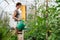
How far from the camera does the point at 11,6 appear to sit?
9.66 m

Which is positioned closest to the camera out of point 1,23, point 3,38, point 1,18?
point 3,38

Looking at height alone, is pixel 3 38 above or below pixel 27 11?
below

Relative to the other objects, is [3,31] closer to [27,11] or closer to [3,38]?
[3,38]

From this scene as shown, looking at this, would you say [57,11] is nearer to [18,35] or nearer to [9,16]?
[18,35]

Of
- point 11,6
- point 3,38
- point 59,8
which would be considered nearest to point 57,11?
point 59,8

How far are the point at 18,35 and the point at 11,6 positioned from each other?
2.50 m

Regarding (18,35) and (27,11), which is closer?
(18,35)

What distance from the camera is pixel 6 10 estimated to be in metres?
9.66

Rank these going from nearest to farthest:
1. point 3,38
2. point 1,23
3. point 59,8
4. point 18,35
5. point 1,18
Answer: point 59,8
point 18,35
point 3,38
point 1,23
point 1,18

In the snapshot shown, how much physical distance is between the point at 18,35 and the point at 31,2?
229 cm

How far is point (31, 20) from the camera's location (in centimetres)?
859

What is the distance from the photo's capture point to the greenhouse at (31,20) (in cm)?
617

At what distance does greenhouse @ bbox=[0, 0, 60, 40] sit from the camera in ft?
20.2

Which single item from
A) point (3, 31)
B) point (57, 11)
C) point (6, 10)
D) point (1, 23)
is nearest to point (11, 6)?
point (6, 10)
